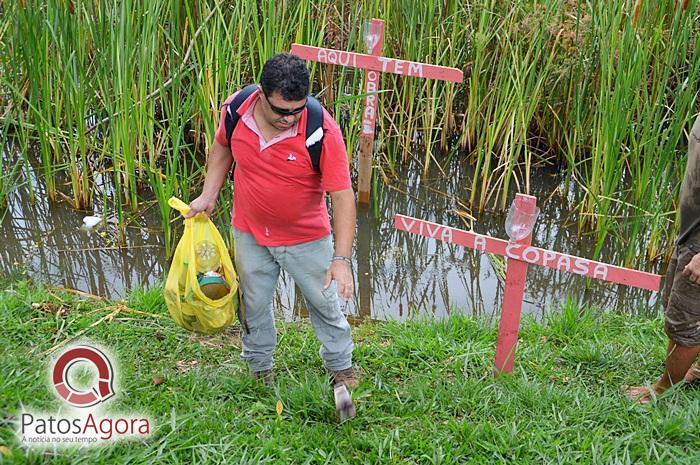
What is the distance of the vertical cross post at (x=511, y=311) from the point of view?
2.62m

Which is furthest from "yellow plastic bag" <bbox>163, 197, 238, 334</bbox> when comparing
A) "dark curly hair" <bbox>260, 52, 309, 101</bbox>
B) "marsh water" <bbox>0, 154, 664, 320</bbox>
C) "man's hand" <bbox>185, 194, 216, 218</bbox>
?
"marsh water" <bbox>0, 154, 664, 320</bbox>

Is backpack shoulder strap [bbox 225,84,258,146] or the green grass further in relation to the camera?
backpack shoulder strap [bbox 225,84,258,146]

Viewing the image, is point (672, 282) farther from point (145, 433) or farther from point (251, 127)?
point (145, 433)

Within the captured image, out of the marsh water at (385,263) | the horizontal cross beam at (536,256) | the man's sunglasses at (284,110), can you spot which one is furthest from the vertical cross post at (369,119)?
the man's sunglasses at (284,110)

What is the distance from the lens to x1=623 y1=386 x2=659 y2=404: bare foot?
2676 millimetres

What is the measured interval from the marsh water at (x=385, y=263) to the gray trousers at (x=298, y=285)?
0.99m

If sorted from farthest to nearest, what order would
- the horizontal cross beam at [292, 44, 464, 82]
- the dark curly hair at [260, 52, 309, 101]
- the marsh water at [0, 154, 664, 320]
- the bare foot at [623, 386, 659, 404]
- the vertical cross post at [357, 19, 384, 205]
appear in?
the vertical cross post at [357, 19, 384, 205]
the horizontal cross beam at [292, 44, 464, 82]
the marsh water at [0, 154, 664, 320]
the bare foot at [623, 386, 659, 404]
the dark curly hair at [260, 52, 309, 101]

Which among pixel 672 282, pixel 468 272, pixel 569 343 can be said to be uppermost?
pixel 672 282

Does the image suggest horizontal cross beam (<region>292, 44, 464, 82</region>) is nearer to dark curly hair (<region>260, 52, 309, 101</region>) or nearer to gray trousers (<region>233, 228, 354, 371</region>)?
gray trousers (<region>233, 228, 354, 371</region>)

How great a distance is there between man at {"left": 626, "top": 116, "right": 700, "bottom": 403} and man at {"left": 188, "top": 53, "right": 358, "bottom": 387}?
1087 millimetres

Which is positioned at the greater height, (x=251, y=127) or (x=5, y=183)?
(x=251, y=127)

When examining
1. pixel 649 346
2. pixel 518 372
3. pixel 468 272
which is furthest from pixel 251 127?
pixel 468 272

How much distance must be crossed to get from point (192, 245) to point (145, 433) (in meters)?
0.63

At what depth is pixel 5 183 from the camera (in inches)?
177
